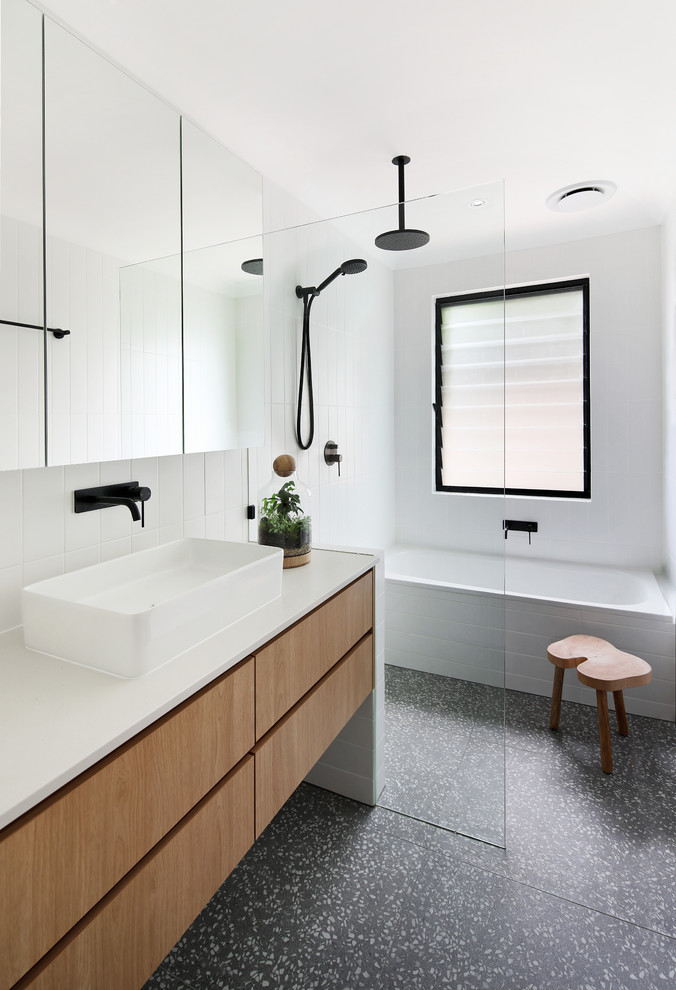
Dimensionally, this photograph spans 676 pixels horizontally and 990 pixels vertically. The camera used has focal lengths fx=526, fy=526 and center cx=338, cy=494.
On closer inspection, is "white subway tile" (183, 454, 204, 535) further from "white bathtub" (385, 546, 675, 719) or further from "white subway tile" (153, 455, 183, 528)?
"white bathtub" (385, 546, 675, 719)

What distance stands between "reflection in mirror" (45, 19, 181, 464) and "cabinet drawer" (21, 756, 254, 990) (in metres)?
0.88

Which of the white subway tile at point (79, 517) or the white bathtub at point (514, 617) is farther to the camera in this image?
the white bathtub at point (514, 617)

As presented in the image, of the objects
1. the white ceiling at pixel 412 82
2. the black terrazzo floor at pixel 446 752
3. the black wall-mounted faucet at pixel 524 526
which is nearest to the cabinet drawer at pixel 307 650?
the black terrazzo floor at pixel 446 752

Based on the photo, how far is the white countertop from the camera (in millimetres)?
748

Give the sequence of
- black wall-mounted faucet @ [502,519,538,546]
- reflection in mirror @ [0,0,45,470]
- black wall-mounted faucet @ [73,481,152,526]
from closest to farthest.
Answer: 1. reflection in mirror @ [0,0,45,470]
2. black wall-mounted faucet @ [73,481,152,526]
3. black wall-mounted faucet @ [502,519,538,546]

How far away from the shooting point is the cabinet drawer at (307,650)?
1.24 meters

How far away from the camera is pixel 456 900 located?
1.52 meters

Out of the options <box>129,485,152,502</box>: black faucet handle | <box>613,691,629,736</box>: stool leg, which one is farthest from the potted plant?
<box>613,691,629,736</box>: stool leg

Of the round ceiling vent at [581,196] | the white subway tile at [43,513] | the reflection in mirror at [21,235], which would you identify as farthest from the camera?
the round ceiling vent at [581,196]

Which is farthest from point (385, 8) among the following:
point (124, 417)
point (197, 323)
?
point (124, 417)

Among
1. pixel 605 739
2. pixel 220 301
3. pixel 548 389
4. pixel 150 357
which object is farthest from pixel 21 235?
pixel 548 389

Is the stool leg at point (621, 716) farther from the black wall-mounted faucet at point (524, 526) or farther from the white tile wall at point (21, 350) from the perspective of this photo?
the white tile wall at point (21, 350)

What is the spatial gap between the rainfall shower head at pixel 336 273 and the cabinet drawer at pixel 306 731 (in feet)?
4.42

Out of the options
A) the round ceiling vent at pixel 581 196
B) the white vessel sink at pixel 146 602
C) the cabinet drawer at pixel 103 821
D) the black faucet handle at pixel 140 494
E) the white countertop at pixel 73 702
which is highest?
the round ceiling vent at pixel 581 196
